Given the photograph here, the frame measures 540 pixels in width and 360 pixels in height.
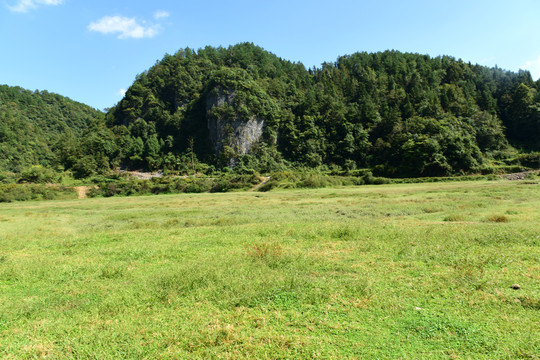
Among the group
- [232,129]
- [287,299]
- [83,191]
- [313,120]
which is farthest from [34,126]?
[287,299]

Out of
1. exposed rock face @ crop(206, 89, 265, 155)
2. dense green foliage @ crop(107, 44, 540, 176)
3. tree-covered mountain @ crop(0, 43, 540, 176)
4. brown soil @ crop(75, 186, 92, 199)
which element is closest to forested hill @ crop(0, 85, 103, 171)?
tree-covered mountain @ crop(0, 43, 540, 176)

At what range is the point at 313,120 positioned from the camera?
108312mm

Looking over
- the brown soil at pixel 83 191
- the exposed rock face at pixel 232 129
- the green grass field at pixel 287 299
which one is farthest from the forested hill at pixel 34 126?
the green grass field at pixel 287 299

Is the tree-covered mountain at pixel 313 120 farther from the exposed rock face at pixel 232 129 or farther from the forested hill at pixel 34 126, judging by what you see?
the forested hill at pixel 34 126

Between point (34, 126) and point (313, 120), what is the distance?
14524 centimetres

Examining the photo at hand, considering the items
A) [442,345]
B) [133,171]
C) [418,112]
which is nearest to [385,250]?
[442,345]

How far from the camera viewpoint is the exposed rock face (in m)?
102

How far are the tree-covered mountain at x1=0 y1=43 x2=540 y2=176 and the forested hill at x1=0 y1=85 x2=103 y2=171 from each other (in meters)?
22.0

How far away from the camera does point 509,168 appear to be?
64.8 metres

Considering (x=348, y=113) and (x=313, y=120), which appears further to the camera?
(x=313, y=120)

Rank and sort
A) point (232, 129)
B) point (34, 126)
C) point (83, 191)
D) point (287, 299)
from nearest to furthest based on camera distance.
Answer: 1. point (287, 299)
2. point (83, 191)
3. point (232, 129)
4. point (34, 126)

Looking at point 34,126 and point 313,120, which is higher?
point 34,126

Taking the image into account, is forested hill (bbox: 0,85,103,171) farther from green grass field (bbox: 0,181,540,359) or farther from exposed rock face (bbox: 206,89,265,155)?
green grass field (bbox: 0,181,540,359)

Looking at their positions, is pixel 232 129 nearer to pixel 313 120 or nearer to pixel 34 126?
pixel 313 120
